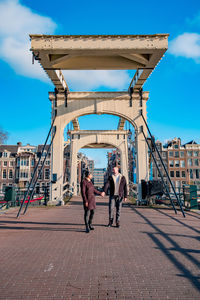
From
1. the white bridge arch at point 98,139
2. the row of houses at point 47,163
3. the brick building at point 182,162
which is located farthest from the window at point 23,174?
the white bridge arch at point 98,139

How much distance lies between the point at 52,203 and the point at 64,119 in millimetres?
4553

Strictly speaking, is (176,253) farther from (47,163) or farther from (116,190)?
(47,163)

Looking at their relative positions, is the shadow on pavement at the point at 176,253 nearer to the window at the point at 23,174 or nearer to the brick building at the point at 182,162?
the window at the point at 23,174

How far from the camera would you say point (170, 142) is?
161 ft

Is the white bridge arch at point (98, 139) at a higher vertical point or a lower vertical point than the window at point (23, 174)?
higher

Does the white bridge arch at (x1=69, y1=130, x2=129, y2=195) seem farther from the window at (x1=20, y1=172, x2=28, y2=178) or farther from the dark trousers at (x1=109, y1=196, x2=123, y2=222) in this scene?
the window at (x1=20, y1=172, x2=28, y2=178)

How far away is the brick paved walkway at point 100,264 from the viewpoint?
2.64m

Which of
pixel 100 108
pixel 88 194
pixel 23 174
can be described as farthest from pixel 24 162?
pixel 88 194

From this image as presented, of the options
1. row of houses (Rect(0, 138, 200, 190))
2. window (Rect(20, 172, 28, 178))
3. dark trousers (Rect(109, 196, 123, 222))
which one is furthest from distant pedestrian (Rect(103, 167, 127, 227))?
window (Rect(20, 172, 28, 178))

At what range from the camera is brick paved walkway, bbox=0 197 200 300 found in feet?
8.66

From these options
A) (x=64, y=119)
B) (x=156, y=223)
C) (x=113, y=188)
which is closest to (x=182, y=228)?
(x=156, y=223)

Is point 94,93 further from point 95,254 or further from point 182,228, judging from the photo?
point 95,254

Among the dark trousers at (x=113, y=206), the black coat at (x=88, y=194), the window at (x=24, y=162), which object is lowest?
the dark trousers at (x=113, y=206)

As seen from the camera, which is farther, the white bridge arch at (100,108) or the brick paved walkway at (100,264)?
the white bridge arch at (100,108)
